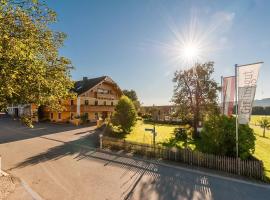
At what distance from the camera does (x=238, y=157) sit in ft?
40.9

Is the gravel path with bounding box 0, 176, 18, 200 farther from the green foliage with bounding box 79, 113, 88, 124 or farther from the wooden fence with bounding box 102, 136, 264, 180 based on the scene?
A: the green foliage with bounding box 79, 113, 88, 124

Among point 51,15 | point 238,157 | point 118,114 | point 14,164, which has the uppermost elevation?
point 51,15

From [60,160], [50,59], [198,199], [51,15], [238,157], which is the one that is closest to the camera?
[198,199]

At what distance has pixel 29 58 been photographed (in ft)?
25.8

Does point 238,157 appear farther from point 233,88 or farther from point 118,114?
point 118,114

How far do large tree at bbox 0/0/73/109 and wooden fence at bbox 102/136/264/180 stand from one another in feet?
24.0

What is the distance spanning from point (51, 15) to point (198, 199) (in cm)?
1149

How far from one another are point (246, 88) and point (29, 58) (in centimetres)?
1211

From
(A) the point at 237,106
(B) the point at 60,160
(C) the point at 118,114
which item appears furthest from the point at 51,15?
(C) the point at 118,114

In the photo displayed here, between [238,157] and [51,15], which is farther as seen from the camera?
[238,157]

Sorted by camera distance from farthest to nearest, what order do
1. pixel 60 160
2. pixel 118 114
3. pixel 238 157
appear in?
pixel 118 114 < pixel 60 160 < pixel 238 157

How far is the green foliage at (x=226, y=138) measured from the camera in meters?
12.3

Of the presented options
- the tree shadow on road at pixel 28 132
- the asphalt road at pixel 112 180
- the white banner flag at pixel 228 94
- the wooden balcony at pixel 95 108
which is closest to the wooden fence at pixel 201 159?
the asphalt road at pixel 112 180

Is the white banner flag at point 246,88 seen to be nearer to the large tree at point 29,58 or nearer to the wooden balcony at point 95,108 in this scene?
the large tree at point 29,58
